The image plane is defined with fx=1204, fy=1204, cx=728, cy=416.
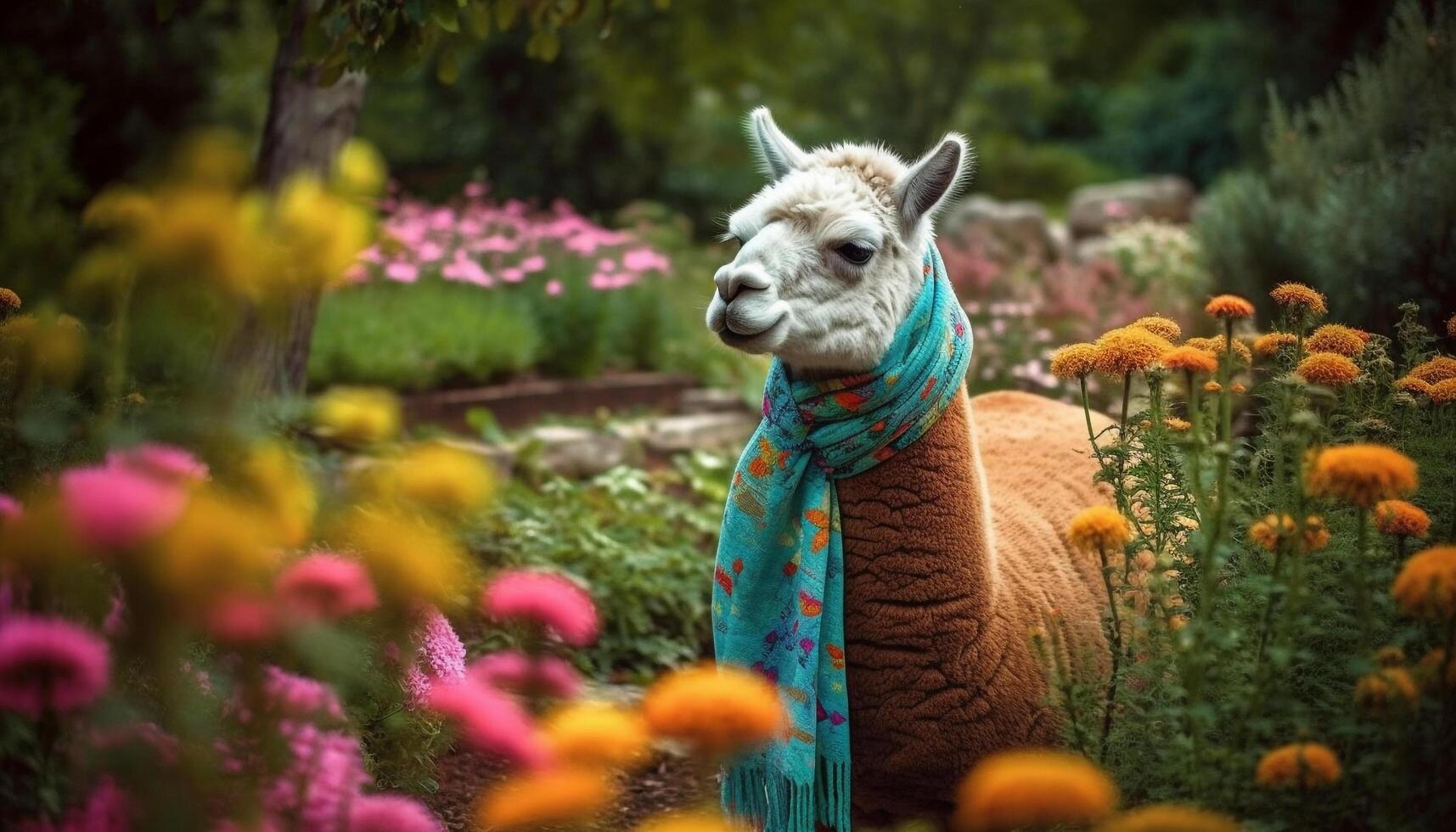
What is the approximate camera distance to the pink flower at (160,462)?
Answer: 1342 millimetres

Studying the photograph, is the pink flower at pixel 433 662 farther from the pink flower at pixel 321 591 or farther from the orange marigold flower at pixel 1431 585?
the orange marigold flower at pixel 1431 585

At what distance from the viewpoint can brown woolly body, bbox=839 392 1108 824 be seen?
264 cm

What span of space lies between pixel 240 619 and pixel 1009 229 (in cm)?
1173

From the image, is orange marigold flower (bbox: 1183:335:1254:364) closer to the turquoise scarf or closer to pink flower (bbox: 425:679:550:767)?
the turquoise scarf

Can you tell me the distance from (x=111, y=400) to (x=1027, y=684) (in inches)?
76.1

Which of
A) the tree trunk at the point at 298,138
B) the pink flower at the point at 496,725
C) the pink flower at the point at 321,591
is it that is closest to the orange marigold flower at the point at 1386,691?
the pink flower at the point at 496,725

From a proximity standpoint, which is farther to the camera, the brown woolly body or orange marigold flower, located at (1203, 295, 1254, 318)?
the brown woolly body

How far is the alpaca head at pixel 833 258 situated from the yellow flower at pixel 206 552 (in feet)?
4.85

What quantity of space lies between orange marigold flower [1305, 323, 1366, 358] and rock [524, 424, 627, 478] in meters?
3.89

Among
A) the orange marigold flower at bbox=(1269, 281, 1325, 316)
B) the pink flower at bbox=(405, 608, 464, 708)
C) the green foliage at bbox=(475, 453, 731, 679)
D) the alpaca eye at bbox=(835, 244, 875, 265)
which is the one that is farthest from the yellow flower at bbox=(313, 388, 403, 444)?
the green foliage at bbox=(475, 453, 731, 679)

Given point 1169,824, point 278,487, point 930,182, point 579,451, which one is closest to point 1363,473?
point 1169,824

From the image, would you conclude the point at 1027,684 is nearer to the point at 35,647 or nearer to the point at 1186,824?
the point at 1186,824

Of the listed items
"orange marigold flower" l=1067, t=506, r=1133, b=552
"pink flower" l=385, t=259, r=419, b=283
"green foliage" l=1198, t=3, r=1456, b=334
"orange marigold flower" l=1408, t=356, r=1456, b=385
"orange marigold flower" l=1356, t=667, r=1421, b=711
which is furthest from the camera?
"pink flower" l=385, t=259, r=419, b=283

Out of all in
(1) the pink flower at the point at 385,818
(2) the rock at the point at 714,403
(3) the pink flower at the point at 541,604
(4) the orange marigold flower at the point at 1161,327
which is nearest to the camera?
(3) the pink flower at the point at 541,604
